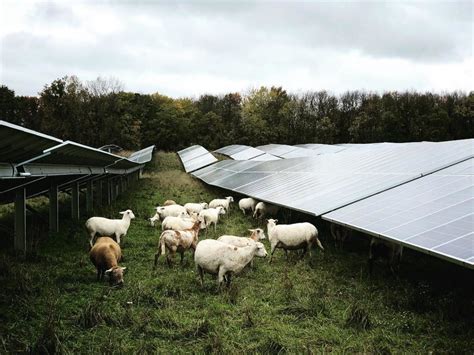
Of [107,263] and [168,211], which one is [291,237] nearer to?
[107,263]

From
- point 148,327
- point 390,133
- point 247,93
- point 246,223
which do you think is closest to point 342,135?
point 390,133

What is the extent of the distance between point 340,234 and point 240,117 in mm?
67519

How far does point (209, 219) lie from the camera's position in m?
17.5

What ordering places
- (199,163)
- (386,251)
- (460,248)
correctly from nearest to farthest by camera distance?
(460,248) → (386,251) → (199,163)

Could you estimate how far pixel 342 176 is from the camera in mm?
18406

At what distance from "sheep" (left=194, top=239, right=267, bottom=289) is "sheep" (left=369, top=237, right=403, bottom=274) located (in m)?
3.37

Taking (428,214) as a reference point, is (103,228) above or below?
below

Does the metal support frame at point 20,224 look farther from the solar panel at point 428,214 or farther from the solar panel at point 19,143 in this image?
the solar panel at point 428,214

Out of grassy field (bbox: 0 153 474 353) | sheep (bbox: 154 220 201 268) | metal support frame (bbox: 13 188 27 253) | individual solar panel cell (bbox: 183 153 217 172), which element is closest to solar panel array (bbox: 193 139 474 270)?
grassy field (bbox: 0 153 474 353)

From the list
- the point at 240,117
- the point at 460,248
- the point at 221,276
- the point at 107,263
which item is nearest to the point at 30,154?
the point at 107,263

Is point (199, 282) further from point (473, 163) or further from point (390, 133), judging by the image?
point (390, 133)

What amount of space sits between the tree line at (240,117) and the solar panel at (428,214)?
5881 centimetres

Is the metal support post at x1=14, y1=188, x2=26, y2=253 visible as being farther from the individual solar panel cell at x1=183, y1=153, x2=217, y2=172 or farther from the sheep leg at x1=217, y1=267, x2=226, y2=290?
the individual solar panel cell at x1=183, y1=153, x2=217, y2=172

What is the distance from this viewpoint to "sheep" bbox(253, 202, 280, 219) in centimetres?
2006
